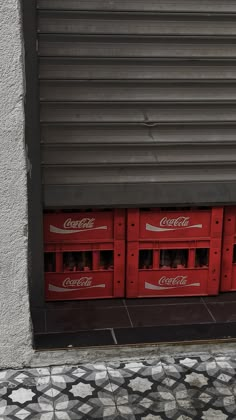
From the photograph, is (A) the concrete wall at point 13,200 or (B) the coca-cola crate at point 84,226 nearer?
(A) the concrete wall at point 13,200

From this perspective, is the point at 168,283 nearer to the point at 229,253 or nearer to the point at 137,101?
the point at 229,253

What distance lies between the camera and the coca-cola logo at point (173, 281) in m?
5.20

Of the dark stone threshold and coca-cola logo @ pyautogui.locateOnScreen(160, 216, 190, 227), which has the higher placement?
coca-cola logo @ pyautogui.locateOnScreen(160, 216, 190, 227)

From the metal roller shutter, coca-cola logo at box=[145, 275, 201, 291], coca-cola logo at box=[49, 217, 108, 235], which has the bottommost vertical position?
coca-cola logo at box=[145, 275, 201, 291]

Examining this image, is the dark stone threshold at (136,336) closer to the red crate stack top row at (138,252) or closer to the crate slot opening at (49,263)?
the red crate stack top row at (138,252)

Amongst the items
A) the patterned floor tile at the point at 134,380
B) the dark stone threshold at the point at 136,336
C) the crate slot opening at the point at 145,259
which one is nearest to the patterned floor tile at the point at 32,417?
the patterned floor tile at the point at 134,380

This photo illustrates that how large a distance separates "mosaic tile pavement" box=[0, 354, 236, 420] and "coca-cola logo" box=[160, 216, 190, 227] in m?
1.24

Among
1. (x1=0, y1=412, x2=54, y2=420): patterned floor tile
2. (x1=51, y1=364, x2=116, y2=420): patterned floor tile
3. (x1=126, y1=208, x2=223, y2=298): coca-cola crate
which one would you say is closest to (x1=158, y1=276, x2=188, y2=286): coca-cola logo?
(x1=126, y1=208, x2=223, y2=298): coca-cola crate

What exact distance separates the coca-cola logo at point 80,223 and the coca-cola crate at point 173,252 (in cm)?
31

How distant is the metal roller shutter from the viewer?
4520 mm

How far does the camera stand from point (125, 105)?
4.68 m

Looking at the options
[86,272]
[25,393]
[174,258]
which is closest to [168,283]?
[174,258]

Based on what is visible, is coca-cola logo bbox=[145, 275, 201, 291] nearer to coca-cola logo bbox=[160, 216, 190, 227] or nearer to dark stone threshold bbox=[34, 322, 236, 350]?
coca-cola logo bbox=[160, 216, 190, 227]

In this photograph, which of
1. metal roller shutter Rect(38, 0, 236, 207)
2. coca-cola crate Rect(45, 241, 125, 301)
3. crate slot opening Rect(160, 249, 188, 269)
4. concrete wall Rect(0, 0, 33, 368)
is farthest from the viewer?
crate slot opening Rect(160, 249, 188, 269)
